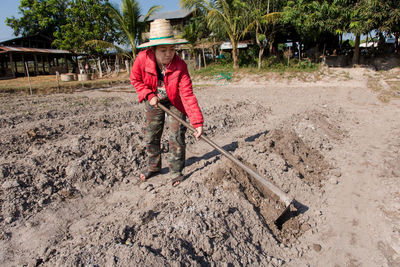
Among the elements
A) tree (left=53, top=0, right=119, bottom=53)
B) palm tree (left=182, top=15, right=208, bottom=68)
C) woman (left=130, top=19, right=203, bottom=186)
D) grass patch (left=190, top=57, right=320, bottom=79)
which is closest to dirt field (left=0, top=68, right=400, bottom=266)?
woman (left=130, top=19, right=203, bottom=186)

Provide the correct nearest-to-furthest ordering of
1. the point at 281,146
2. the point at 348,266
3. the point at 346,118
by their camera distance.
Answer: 1. the point at 348,266
2. the point at 281,146
3. the point at 346,118

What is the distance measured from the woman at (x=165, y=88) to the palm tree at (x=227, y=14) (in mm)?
10651

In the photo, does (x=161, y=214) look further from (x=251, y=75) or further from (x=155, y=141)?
(x=251, y=75)

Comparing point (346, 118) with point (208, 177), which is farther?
point (346, 118)

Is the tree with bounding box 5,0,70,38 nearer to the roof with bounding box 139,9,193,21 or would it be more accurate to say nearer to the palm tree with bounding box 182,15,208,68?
the roof with bounding box 139,9,193,21

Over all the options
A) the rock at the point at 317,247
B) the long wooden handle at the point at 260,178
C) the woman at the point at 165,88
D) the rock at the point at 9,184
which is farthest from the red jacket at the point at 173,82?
the rock at the point at 9,184

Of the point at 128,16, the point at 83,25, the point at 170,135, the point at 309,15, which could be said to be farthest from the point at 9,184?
the point at 83,25

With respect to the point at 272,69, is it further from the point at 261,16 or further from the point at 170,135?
the point at 170,135

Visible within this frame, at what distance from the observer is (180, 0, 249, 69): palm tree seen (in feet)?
39.8

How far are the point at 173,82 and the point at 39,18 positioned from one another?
73.5 feet

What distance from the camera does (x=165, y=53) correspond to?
2.38 m

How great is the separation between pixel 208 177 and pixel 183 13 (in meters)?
22.0

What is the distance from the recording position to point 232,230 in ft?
6.82

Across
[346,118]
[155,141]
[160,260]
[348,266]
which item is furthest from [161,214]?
[346,118]
